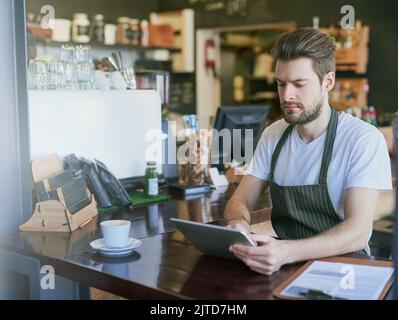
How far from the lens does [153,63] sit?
739 centimetres

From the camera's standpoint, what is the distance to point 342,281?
61.1 inches

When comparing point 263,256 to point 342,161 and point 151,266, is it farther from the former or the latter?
point 342,161

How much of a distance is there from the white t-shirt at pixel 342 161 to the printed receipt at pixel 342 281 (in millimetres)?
396

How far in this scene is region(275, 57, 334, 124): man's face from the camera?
81.6 inches

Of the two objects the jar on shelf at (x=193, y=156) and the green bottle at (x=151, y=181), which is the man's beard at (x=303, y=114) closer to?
the green bottle at (x=151, y=181)

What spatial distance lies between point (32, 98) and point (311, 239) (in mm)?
1488

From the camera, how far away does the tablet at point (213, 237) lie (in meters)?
1.65

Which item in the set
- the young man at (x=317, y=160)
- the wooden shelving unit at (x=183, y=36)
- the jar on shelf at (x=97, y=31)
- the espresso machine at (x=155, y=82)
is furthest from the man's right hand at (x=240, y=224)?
the wooden shelving unit at (x=183, y=36)

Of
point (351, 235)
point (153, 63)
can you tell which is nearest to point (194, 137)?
point (351, 235)

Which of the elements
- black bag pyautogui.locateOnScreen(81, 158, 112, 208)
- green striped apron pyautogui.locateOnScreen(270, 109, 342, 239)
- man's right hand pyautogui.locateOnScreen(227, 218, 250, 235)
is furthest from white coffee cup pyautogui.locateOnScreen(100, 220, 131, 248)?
black bag pyautogui.locateOnScreen(81, 158, 112, 208)

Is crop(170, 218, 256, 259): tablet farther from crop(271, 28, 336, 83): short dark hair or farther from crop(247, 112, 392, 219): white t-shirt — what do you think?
crop(271, 28, 336, 83): short dark hair

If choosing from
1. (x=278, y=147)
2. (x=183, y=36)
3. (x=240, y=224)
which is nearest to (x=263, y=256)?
(x=240, y=224)

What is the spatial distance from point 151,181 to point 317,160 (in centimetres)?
103

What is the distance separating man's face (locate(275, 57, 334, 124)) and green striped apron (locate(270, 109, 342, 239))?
0.12m
